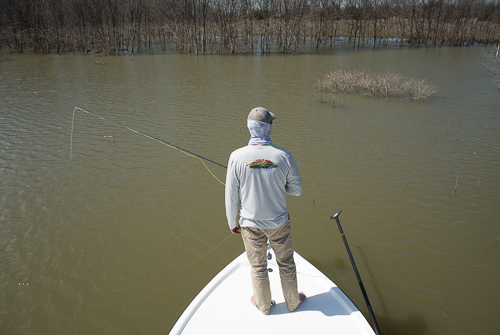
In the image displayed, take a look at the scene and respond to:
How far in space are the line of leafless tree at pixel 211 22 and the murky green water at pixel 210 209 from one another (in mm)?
18978

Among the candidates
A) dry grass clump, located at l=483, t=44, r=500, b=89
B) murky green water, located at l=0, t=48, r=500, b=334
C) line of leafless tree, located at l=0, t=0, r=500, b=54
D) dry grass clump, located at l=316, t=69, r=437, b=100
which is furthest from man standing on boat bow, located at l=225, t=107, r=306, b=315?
line of leafless tree, located at l=0, t=0, r=500, b=54

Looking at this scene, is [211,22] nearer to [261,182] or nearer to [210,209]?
[210,209]

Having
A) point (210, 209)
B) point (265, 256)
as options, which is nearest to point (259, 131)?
point (265, 256)

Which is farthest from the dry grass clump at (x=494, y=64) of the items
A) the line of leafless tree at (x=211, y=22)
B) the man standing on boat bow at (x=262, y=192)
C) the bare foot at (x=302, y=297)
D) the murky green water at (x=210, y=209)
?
the man standing on boat bow at (x=262, y=192)

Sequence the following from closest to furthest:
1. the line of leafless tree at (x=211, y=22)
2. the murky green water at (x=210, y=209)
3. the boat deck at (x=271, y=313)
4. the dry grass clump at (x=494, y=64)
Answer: the boat deck at (x=271, y=313) < the murky green water at (x=210, y=209) < the dry grass clump at (x=494, y=64) < the line of leafless tree at (x=211, y=22)

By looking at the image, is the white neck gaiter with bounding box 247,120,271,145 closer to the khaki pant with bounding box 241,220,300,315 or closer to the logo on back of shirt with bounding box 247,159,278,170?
the logo on back of shirt with bounding box 247,159,278,170

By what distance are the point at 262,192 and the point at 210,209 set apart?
2.85 metres

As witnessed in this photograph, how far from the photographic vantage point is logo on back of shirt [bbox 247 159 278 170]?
7.61 feet

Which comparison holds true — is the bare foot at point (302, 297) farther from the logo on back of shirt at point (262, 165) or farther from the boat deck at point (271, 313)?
the logo on back of shirt at point (262, 165)

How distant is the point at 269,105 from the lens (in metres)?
11.3

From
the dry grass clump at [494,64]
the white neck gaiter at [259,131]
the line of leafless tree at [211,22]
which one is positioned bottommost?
the white neck gaiter at [259,131]

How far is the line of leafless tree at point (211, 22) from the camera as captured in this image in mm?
27219

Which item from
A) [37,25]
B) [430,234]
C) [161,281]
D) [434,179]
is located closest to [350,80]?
[434,179]

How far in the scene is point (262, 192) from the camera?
241 cm
